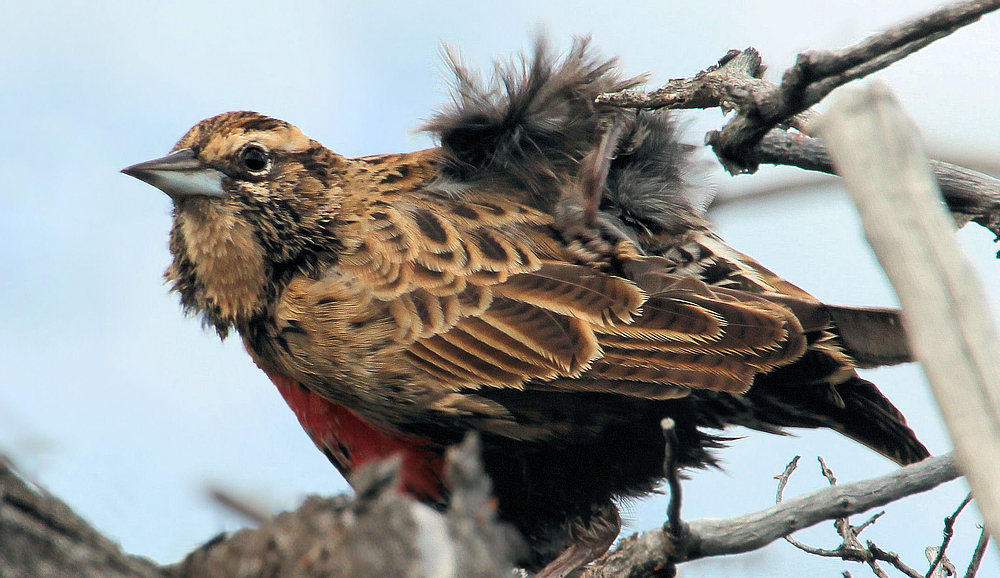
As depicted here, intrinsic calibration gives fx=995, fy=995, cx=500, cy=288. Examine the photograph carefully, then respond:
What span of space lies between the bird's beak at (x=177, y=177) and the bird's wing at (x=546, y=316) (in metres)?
0.46

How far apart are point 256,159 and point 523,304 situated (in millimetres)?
982

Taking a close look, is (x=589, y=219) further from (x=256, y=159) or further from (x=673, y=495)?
(x=673, y=495)

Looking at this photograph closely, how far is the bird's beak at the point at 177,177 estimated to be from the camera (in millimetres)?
3012

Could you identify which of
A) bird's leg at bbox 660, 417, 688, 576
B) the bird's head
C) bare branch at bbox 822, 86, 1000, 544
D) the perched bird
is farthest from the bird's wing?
bare branch at bbox 822, 86, 1000, 544

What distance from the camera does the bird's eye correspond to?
10.3 feet

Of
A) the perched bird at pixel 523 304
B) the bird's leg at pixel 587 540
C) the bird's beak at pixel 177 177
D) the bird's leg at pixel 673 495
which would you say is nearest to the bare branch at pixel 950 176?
the perched bird at pixel 523 304

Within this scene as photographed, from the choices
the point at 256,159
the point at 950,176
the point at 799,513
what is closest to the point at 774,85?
the point at 950,176

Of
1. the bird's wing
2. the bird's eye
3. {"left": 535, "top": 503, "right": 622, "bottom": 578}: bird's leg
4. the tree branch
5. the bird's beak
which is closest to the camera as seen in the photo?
the tree branch

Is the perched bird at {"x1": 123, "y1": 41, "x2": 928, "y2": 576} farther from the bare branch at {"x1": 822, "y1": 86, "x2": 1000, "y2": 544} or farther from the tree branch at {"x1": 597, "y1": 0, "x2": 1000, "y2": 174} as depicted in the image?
the bare branch at {"x1": 822, "y1": 86, "x2": 1000, "y2": 544}

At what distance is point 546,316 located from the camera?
2.90 metres

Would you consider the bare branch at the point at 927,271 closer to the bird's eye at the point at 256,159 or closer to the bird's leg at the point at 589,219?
the bird's leg at the point at 589,219

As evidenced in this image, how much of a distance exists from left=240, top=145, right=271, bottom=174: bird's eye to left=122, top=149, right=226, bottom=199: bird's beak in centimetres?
12

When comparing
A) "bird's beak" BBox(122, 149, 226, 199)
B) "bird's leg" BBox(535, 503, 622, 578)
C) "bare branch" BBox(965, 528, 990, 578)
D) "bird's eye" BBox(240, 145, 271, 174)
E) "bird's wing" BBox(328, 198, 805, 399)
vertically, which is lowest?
"bare branch" BBox(965, 528, 990, 578)

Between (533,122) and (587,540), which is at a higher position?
(533,122)
